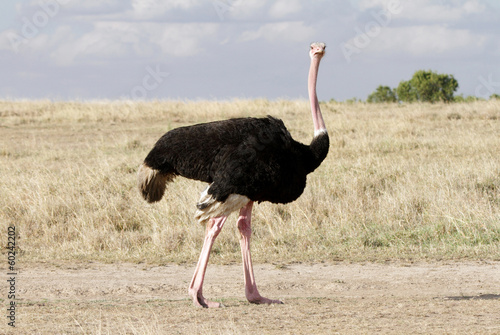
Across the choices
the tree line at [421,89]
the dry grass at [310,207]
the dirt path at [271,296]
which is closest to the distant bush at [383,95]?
the tree line at [421,89]

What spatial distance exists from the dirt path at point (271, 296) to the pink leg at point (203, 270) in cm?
11

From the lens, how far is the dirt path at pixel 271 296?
208 inches

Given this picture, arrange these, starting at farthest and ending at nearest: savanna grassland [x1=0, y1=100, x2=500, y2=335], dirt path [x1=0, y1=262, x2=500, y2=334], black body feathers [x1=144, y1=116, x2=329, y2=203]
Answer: black body feathers [x1=144, y1=116, x2=329, y2=203] < savanna grassland [x1=0, y1=100, x2=500, y2=335] < dirt path [x1=0, y1=262, x2=500, y2=334]

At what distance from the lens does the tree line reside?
3156 cm

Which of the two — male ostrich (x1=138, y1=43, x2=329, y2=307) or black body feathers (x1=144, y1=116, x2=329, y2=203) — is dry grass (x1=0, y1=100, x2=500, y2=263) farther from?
black body feathers (x1=144, y1=116, x2=329, y2=203)

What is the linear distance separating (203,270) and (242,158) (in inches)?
39.7

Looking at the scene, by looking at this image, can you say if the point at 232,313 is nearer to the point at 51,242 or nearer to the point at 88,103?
the point at 51,242

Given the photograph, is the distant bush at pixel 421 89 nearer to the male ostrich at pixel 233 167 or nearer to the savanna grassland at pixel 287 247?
the savanna grassland at pixel 287 247

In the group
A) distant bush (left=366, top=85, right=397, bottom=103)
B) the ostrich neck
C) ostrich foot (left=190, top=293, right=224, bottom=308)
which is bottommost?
ostrich foot (left=190, top=293, right=224, bottom=308)

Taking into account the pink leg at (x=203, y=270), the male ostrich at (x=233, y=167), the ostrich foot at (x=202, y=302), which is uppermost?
the male ostrich at (x=233, y=167)

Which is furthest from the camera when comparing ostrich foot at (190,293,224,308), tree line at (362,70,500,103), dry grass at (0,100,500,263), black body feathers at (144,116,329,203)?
tree line at (362,70,500,103)

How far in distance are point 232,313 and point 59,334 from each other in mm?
Result: 1352

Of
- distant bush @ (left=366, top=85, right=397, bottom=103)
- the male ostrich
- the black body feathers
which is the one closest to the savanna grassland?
the male ostrich

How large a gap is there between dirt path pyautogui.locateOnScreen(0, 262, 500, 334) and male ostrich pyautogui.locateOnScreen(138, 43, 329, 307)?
0.54m
